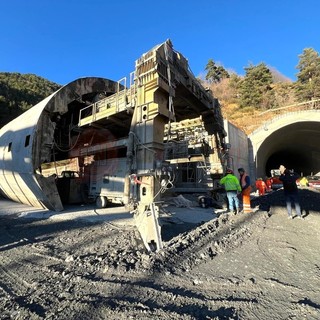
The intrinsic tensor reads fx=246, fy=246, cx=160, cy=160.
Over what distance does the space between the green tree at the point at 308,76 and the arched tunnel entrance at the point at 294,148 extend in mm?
9048

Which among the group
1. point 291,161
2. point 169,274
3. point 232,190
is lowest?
point 169,274

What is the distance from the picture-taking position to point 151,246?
17.5 feet

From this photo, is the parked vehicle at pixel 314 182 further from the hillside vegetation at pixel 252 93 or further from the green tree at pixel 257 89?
the green tree at pixel 257 89

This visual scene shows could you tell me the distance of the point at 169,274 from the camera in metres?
3.74

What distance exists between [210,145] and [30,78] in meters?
48.6

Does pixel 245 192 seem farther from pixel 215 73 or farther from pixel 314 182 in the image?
pixel 215 73

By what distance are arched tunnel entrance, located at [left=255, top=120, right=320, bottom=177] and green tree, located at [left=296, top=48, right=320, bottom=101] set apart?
9.05m

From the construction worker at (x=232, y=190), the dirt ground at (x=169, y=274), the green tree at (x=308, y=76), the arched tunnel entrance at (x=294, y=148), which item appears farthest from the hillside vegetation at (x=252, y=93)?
the dirt ground at (x=169, y=274)

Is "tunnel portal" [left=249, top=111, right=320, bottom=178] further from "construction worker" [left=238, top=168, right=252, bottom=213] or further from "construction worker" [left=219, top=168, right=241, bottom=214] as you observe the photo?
"construction worker" [left=219, top=168, right=241, bottom=214]

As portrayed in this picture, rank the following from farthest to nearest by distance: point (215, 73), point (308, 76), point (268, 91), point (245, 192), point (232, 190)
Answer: point (215, 73) → point (268, 91) → point (308, 76) → point (245, 192) → point (232, 190)

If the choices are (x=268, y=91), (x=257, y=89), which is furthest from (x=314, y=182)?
(x=257, y=89)

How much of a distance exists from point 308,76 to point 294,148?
15781mm

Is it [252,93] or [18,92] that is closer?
[18,92]

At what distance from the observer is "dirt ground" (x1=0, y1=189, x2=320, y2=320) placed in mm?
2746
